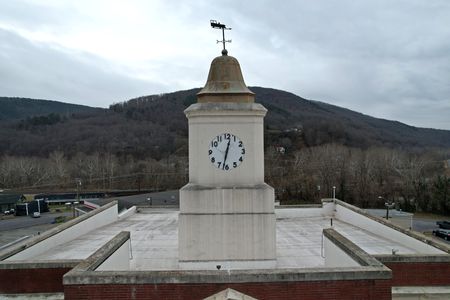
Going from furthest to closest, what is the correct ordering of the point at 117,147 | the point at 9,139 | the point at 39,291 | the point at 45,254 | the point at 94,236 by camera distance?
the point at 9,139 → the point at 117,147 → the point at 94,236 → the point at 45,254 → the point at 39,291

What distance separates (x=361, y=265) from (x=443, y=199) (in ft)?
195

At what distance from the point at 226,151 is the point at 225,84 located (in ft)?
5.79

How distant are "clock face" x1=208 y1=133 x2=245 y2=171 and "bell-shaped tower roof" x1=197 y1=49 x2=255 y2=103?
99 centimetres

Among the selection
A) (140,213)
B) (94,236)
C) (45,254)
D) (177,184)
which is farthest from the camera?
(177,184)

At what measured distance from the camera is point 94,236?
48.4 feet

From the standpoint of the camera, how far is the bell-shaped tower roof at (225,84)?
33.7ft

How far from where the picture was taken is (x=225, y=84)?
10.4 m

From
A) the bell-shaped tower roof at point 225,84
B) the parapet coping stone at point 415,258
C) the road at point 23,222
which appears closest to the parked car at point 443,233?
the parapet coping stone at point 415,258

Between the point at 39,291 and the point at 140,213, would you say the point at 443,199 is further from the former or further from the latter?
the point at 39,291

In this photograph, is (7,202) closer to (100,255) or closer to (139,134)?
(100,255)

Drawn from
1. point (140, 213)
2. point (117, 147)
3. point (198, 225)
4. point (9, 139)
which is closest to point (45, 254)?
point (198, 225)

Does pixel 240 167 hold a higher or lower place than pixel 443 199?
higher

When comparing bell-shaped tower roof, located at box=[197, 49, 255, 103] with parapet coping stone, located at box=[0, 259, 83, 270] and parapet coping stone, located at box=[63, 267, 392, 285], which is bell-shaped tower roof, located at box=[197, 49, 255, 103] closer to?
parapet coping stone, located at box=[63, 267, 392, 285]

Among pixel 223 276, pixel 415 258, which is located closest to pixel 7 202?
pixel 223 276
